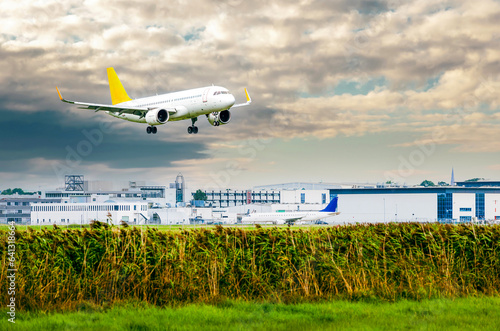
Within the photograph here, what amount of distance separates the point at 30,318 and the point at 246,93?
159 feet

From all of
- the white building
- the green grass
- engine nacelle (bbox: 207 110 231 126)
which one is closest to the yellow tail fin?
engine nacelle (bbox: 207 110 231 126)

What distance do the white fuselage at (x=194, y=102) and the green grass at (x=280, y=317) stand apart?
126 feet

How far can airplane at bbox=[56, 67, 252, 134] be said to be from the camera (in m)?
53.5

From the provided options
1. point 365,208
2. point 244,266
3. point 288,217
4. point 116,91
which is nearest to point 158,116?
point 116,91

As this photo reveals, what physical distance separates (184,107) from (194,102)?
1.41m

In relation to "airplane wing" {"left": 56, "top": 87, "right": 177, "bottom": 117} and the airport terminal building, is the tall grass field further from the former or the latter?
the airport terminal building

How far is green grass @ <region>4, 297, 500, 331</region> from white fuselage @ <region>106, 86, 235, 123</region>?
126ft

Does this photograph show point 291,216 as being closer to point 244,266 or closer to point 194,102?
point 194,102

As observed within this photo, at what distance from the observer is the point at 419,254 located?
20109 mm

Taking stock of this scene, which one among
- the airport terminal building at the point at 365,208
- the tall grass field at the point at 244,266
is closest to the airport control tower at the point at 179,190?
the airport terminal building at the point at 365,208

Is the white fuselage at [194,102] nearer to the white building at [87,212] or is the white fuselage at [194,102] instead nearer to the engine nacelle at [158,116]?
the engine nacelle at [158,116]

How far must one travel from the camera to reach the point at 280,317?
1463 centimetres

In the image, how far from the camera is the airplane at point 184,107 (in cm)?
5350

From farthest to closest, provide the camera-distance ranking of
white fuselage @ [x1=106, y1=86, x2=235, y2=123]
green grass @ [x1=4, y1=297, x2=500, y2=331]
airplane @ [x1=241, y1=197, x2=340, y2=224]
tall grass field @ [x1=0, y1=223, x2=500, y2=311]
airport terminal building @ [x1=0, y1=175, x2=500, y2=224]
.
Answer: airport terminal building @ [x1=0, y1=175, x2=500, y2=224], airplane @ [x1=241, y1=197, x2=340, y2=224], white fuselage @ [x1=106, y1=86, x2=235, y2=123], tall grass field @ [x1=0, y1=223, x2=500, y2=311], green grass @ [x1=4, y1=297, x2=500, y2=331]
